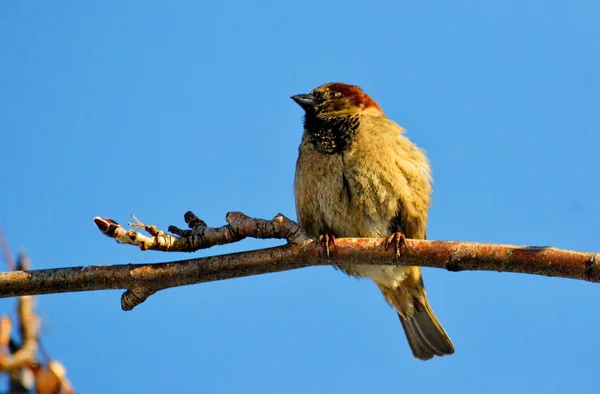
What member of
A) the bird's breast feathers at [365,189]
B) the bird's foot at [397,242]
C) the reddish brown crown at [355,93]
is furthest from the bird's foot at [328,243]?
the reddish brown crown at [355,93]

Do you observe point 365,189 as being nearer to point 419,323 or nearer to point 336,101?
point 336,101

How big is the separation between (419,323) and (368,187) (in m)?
1.41

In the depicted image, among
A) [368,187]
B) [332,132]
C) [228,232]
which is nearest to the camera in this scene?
[228,232]

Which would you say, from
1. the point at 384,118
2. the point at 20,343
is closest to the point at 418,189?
the point at 384,118

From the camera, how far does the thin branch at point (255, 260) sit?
369cm

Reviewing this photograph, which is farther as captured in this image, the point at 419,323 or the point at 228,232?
the point at 419,323

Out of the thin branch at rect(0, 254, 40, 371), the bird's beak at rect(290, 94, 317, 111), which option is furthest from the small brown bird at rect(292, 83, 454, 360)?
the thin branch at rect(0, 254, 40, 371)

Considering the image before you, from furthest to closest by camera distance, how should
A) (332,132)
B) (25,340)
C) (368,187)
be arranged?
1. (332,132)
2. (368,187)
3. (25,340)

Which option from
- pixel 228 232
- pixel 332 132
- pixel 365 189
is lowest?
pixel 228 232

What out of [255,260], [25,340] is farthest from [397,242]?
[25,340]

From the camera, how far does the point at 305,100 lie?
6.05 metres

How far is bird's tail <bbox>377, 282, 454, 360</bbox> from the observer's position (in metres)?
5.88

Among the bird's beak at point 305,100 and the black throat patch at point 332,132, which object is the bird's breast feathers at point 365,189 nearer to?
the black throat patch at point 332,132

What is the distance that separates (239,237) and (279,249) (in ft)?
0.85
